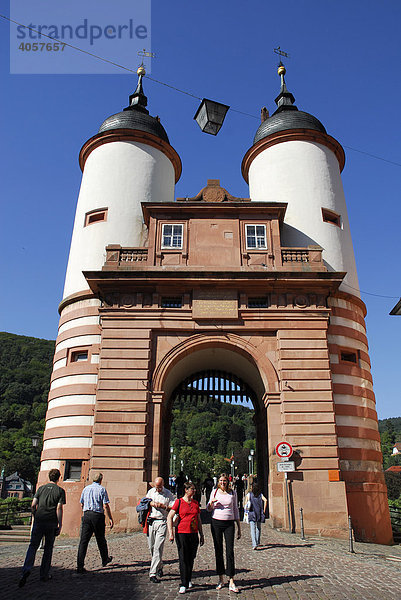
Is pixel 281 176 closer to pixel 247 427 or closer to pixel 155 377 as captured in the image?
pixel 155 377

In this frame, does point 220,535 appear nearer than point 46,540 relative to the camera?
Yes

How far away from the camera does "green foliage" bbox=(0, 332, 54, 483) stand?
82.5 meters

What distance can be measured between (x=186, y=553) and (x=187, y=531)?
37 cm

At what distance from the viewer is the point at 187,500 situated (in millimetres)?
8102

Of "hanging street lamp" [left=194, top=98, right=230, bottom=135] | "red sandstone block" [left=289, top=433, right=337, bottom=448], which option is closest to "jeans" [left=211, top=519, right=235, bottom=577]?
"red sandstone block" [left=289, top=433, right=337, bottom=448]

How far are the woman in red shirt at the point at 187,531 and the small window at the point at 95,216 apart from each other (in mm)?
18079

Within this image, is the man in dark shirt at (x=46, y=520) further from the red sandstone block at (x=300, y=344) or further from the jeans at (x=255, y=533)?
the red sandstone block at (x=300, y=344)

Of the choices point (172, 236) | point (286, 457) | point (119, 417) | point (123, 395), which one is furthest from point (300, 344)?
point (119, 417)

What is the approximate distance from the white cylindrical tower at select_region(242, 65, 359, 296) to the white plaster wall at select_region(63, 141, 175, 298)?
18.6ft

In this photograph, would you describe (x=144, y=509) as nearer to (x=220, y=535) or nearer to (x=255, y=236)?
(x=220, y=535)

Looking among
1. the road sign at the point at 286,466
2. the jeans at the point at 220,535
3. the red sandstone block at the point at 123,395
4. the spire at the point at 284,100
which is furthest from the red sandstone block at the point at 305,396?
the spire at the point at 284,100

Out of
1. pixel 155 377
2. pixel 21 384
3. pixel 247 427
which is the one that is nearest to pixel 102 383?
pixel 155 377

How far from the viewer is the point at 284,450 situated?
16250 mm

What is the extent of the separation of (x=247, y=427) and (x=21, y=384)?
7908cm
